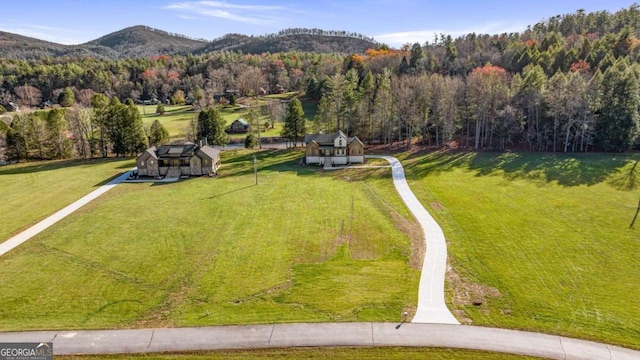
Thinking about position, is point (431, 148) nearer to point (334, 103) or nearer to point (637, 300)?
point (334, 103)

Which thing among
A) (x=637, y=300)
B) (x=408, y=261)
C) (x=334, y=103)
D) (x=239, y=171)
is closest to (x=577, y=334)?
(x=637, y=300)

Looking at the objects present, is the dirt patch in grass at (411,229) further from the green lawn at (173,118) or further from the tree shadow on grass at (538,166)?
the green lawn at (173,118)

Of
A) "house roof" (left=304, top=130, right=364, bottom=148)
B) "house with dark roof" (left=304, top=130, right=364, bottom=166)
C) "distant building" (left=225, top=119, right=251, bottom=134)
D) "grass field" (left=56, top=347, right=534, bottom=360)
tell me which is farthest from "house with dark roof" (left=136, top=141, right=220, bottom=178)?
"grass field" (left=56, top=347, right=534, bottom=360)

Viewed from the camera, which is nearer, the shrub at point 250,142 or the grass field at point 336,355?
the grass field at point 336,355

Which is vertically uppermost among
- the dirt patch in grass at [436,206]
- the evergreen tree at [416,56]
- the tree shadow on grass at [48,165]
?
the evergreen tree at [416,56]

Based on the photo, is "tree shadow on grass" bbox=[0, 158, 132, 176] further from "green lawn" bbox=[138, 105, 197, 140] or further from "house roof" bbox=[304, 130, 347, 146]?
"house roof" bbox=[304, 130, 347, 146]

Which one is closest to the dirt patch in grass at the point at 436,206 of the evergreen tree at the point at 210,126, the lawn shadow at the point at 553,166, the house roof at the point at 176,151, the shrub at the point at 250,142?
the lawn shadow at the point at 553,166
